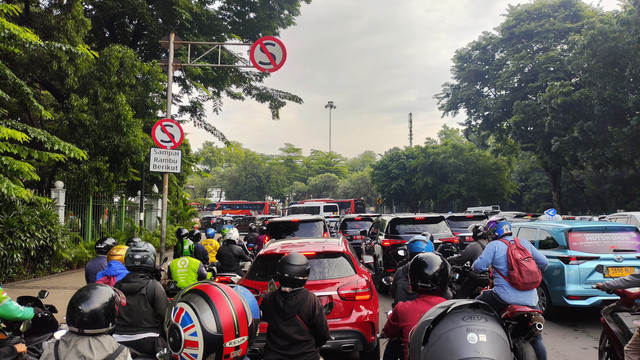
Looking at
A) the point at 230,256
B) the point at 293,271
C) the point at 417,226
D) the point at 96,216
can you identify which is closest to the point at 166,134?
the point at 230,256

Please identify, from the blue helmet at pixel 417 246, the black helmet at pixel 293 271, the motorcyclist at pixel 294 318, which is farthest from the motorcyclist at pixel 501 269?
the black helmet at pixel 293 271

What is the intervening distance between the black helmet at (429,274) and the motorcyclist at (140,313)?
1978 millimetres

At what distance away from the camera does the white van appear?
30453 mm

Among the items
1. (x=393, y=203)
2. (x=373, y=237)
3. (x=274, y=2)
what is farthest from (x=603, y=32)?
(x=393, y=203)

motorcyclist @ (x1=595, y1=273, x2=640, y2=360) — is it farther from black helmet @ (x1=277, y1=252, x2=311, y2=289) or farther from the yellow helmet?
the yellow helmet

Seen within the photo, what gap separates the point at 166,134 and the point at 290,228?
130 inches

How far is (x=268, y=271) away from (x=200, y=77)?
17.3 meters

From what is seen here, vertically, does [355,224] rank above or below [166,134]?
below

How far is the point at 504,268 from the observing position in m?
4.50

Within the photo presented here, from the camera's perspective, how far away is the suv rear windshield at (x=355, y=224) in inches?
627

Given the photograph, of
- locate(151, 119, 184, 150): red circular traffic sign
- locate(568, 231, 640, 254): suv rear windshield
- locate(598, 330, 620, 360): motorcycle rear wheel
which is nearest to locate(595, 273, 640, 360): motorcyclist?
locate(598, 330, 620, 360): motorcycle rear wheel

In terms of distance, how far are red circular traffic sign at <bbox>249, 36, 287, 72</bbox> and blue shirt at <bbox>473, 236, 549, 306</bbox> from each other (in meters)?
7.84

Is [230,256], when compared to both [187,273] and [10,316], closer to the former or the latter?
[187,273]

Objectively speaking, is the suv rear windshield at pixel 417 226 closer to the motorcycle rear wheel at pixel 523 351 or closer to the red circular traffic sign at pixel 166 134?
the red circular traffic sign at pixel 166 134
